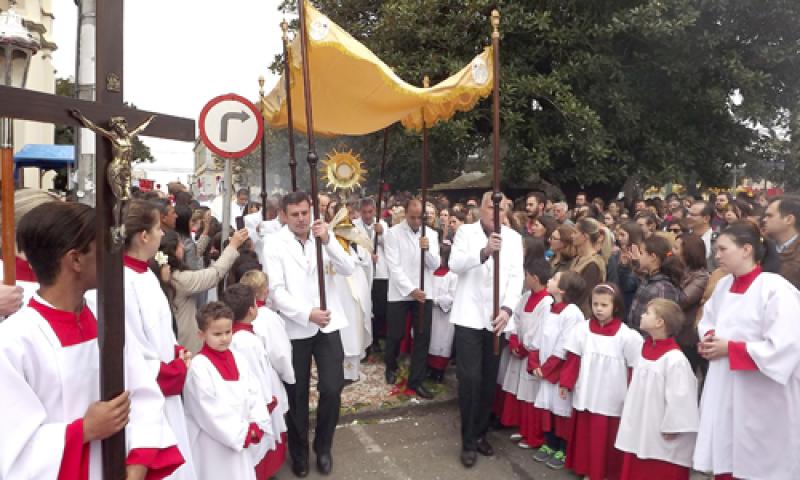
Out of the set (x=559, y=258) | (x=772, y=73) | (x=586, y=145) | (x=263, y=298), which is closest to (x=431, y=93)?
(x=559, y=258)

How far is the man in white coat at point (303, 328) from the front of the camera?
4426mm

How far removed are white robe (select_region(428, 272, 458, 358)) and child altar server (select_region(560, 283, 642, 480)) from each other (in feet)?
7.68

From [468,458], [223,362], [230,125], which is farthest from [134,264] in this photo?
[468,458]

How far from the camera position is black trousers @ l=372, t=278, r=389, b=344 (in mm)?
7898

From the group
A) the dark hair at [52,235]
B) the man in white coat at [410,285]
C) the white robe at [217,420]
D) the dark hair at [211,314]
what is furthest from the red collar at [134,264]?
the man in white coat at [410,285]

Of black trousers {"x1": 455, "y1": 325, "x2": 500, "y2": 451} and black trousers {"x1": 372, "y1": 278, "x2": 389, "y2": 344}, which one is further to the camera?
black trousers {"x1": 372, "y1": 278, "x2": 389, "y2": 344}

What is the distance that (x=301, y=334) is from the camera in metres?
4.43

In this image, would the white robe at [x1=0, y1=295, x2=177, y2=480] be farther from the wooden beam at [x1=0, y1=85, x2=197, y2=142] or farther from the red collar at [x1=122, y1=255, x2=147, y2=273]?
the red collar at [x1=122, y1=255, x2=147, y2=273]

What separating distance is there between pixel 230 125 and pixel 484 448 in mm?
3435

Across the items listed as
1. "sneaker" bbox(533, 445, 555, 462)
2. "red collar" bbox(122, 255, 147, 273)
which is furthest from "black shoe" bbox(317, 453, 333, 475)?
"red collar" bbox(122, 255, 147, 273)

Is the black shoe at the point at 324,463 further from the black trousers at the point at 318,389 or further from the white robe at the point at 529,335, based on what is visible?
the white robe at the point at 529,335

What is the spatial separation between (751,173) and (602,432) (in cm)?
1535

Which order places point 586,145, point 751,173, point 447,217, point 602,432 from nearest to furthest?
point 602,432, point 447,217, point 586,145, point 751,173

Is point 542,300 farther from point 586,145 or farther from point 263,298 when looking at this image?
point 586,145
